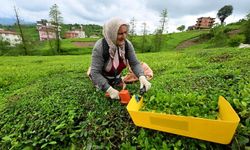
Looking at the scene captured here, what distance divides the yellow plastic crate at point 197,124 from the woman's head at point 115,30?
1.39 meters

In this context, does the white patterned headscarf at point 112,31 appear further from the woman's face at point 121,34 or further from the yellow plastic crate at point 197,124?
the yellow plastic crate at point 197,124

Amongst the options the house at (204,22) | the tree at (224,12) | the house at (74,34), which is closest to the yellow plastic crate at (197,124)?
the tree at (224,12)

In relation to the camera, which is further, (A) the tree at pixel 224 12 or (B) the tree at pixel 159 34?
(A) the tree at pixel 224 12

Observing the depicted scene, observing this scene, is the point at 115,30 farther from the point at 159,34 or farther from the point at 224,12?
the point at 224,12

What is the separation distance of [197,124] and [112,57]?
80.6 inches

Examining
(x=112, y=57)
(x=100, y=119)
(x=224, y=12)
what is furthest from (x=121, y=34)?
(x=224, y=12)

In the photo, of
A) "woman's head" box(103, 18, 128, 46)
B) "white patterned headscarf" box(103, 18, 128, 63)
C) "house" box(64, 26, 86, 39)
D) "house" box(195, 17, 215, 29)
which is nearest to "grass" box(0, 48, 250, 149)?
"white patterned headscarf" box(103, 18, 128, 63)

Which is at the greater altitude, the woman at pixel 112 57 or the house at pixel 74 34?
the woman at pixel 112 57

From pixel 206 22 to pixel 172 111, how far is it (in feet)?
309

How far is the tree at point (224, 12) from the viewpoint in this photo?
68250mm

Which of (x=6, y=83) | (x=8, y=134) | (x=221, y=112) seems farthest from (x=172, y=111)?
(x=6, y=83)

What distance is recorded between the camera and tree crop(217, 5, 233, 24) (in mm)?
68250

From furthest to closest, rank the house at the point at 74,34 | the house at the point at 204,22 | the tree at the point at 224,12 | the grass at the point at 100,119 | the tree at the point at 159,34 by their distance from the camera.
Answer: the house at the point at 204,22 < the house at the point at 74,34 < the tree at the point at 224,12 < the tree at the point at 159,34 < the grass at the point at 100,119

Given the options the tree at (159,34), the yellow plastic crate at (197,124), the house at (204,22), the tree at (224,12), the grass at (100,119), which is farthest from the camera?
the house at (204,22)
